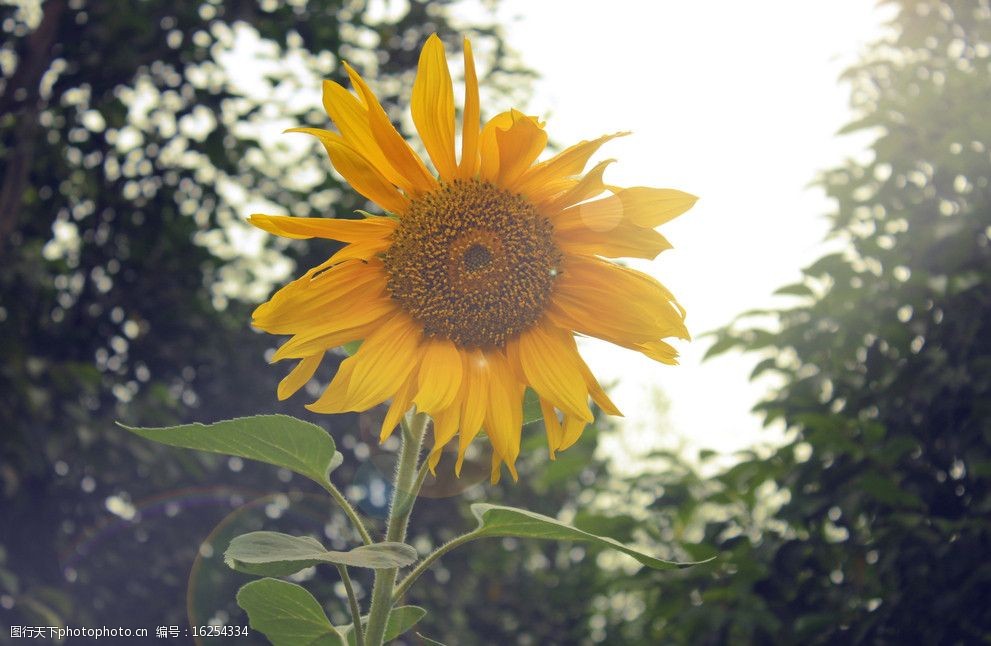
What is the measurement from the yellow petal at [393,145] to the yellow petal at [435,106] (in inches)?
1.0

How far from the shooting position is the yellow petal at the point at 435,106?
3.22ft

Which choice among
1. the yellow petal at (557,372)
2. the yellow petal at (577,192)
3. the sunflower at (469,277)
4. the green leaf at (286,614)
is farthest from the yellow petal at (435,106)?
the green leaf at (286,614)

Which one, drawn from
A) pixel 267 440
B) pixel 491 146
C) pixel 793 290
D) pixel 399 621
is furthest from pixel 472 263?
pixel 793 290

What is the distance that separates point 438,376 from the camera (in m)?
0.94

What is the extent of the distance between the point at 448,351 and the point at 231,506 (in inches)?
151

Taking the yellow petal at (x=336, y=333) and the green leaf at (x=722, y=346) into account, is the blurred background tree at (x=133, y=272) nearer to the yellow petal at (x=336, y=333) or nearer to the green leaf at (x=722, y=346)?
the green leaf at (x=722, y=346)

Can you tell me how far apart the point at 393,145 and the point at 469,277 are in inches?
6.9

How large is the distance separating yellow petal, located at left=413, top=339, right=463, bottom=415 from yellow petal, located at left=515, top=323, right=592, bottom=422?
72 millimetres

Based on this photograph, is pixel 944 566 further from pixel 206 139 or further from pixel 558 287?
pixel 206 139

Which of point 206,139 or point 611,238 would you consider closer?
point 611,238

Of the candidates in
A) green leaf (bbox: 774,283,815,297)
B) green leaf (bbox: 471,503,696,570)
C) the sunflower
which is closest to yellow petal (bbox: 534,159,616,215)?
the sunflower

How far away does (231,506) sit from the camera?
4.50m

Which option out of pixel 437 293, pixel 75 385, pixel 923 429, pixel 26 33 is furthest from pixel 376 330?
pixel 26 33

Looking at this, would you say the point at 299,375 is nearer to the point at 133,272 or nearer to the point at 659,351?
the point at 659,351
